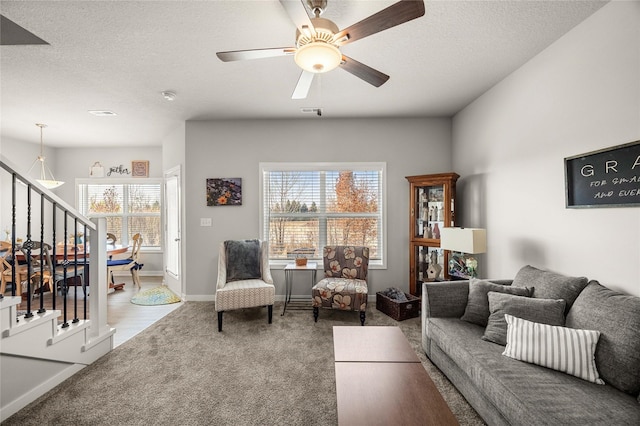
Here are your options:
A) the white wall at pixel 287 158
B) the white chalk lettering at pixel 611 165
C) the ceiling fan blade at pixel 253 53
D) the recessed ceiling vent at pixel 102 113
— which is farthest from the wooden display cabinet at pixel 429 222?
the recessed ceiling vent at pixel 102 113

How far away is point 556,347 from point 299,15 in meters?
2.33

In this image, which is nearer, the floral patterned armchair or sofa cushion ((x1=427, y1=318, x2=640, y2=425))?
sofa cushion ((x1=427, y1=318, x2=640, y2=425))

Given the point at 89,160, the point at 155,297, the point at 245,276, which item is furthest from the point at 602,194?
the point at 89,160

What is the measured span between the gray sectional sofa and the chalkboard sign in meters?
0.57

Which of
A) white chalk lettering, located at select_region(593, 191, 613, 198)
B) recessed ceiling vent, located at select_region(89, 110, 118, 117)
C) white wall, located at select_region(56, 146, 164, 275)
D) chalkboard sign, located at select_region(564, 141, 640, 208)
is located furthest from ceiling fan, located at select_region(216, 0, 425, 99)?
white wall, located at select_region(56, 146, 164, 275)

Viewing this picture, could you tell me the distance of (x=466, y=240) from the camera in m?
3.00

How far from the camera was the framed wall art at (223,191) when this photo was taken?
173 inches

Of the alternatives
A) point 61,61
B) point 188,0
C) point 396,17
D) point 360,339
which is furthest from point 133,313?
point 396,17

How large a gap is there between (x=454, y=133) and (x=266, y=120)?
273 cm

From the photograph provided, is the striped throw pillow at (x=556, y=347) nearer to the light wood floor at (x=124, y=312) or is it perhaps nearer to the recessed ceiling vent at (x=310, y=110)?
the recessed ceiling vent at (x=310, y=110)

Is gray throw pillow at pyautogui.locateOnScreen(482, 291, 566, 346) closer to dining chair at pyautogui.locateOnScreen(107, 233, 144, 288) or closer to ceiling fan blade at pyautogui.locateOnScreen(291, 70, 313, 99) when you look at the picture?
ceiling fan blade at pyautogui.locateOnScreen(291, 70, 313, 99)

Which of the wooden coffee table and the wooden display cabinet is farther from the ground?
the wooden display cabinet

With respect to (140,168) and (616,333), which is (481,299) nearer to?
(616,333)

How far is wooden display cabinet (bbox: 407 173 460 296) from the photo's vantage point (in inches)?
144
